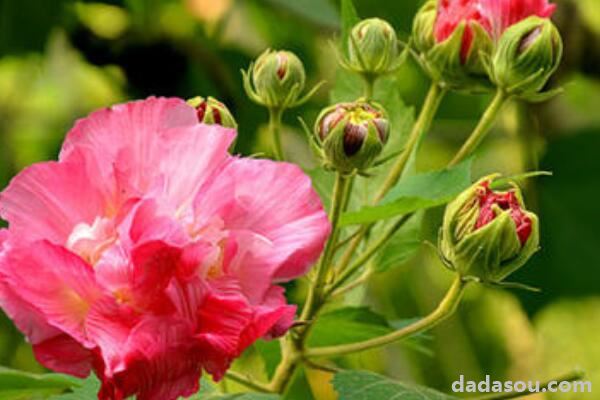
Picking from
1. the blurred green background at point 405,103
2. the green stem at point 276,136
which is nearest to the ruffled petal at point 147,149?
the green stem at point 276,136

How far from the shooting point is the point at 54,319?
1.86 ft

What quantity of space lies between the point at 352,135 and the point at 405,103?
731 millimetres

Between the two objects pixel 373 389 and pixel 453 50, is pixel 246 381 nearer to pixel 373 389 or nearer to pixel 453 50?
pixel 373 389

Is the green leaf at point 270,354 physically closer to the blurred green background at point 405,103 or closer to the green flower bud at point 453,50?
the green flower bud at point 453,50

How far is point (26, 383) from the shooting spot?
0.59 metres

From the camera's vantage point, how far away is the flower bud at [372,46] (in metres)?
0.73

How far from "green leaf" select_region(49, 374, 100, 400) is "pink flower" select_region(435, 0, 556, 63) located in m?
0.24

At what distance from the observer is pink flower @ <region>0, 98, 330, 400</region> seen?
568mm

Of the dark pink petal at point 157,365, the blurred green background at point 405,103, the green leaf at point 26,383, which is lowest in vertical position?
the blurred green background at point 405,103

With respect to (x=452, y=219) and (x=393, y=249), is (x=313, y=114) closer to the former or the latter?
(x=393, y=249)

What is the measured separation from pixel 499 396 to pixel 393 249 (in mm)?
126

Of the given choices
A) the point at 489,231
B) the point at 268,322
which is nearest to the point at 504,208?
the point at 489,231

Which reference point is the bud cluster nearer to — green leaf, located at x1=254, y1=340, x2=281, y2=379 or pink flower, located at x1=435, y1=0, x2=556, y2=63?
pink flower, located at x1=435, y1=0, x2=556, y2=63

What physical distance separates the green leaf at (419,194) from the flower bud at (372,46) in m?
0.08
